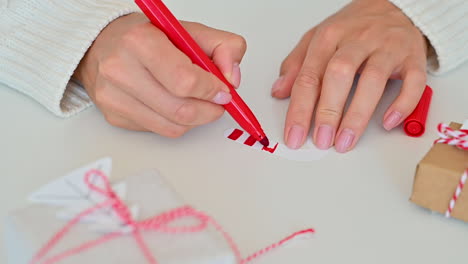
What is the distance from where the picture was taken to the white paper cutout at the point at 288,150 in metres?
0.76

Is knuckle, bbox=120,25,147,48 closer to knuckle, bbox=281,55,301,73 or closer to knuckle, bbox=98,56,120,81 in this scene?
knuckle, bbox=98,56,120,81

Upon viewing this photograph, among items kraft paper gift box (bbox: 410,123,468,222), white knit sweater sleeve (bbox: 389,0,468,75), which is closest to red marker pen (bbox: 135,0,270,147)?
kraft paper gift box (bbox: 410,123,468,222)

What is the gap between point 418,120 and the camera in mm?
800

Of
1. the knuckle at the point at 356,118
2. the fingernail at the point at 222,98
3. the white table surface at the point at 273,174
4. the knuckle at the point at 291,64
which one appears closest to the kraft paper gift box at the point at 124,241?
the white table surface at the point at 273,174

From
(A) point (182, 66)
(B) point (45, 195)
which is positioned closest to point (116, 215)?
(B) point (45, 195)

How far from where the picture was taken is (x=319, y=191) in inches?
27.4

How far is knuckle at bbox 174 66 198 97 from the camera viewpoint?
70cm

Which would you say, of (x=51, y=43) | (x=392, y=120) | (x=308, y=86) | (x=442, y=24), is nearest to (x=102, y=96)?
(x=51, y=43)

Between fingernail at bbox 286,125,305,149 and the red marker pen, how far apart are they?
0.03 m

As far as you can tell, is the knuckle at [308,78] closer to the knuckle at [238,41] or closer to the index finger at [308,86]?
the index finger at [308,86]

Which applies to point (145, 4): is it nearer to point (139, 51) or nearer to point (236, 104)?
point (139, 51)

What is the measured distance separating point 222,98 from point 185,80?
0.07m

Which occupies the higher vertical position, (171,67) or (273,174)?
(171,67)

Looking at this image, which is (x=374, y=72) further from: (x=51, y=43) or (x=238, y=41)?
(x=51, y=43)
